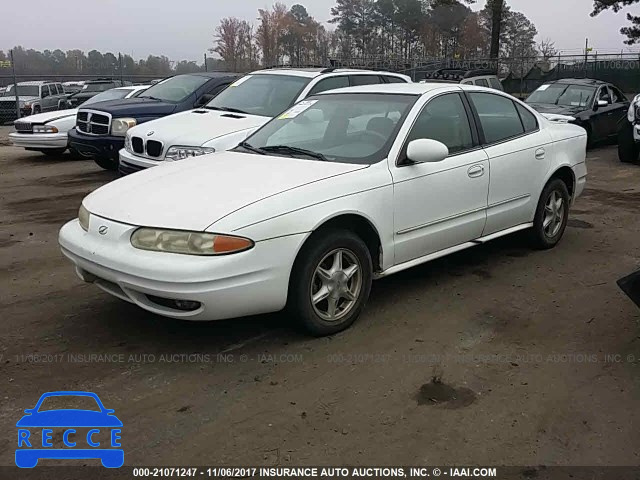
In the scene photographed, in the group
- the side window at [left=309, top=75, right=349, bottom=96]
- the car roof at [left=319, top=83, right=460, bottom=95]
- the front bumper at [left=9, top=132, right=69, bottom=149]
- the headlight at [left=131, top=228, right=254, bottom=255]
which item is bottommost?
the headlight at [left=131, top=228, right=254, bottom=255]

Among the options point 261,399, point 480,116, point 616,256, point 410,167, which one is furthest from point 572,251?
point 261,399

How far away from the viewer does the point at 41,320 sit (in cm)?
451

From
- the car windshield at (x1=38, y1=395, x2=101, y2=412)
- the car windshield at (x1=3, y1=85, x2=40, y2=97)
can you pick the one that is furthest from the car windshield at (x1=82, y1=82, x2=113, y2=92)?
the car windshield at (x1=38, y1=395, x2=101, y2=412)

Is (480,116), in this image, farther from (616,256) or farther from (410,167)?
(616,256)

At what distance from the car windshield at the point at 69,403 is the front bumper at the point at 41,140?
32.6ft

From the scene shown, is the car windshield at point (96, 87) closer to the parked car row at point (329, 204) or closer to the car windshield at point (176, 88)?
the car windshield at point (176, 88)

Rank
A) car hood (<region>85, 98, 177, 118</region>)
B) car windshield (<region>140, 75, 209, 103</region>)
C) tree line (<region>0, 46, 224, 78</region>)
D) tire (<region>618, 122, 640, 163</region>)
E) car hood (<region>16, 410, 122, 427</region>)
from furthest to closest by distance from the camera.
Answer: tree line (<region>0, 46, 224, 78</region>), tire (<region>618, 122, 640, 163</region>), car windshield (<region>140, 75, 209, 103</region>), car hood (<region>85, 98, 177, 118</region>), car hood (<region>16, 410, 122, 427</region>)

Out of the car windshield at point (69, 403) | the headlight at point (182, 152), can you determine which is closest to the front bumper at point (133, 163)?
the headlight at point (182, 152)

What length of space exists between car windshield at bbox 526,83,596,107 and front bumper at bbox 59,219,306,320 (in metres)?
11.8

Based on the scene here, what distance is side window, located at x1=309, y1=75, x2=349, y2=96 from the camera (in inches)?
329

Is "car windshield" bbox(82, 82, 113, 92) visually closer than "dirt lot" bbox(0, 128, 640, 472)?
Result: No

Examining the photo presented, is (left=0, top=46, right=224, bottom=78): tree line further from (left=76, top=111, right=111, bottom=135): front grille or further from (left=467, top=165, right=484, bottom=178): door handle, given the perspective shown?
(left=467, top=165, right=484, bottom=178): door handle

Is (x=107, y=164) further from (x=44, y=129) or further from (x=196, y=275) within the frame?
(x=196, y=275)

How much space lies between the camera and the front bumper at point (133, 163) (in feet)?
25.6
